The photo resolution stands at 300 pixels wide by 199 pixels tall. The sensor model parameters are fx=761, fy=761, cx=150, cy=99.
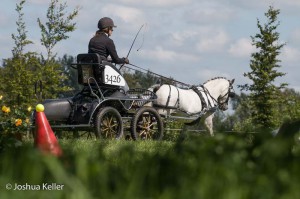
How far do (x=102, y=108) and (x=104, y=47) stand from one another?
1.11 metres

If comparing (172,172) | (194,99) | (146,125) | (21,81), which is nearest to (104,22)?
(146,125)

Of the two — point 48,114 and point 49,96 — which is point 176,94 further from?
point 49,96

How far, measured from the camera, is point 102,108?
43.7 feet

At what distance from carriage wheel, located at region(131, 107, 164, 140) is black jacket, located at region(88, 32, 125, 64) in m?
1.17

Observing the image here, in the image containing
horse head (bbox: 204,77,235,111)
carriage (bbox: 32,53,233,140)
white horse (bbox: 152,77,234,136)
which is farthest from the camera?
horse head (bbox: 204,77,235,111)

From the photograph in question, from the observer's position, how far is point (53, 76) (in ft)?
104

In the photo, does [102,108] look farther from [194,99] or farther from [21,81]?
[21,81]

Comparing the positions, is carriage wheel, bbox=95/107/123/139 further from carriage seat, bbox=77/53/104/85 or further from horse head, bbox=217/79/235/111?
horse head, bbox=217/79/235/111

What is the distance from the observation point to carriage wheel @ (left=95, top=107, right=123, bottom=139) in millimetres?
13297

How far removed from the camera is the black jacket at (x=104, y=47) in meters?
13.5

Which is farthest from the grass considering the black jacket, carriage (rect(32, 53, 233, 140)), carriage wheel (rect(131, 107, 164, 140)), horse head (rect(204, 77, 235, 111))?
horse head (rect(204, 77, 235, 111))

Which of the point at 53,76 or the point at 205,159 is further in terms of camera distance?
the point at 53,76

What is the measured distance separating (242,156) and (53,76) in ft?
99.0

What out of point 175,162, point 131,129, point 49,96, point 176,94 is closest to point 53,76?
point 49,96
